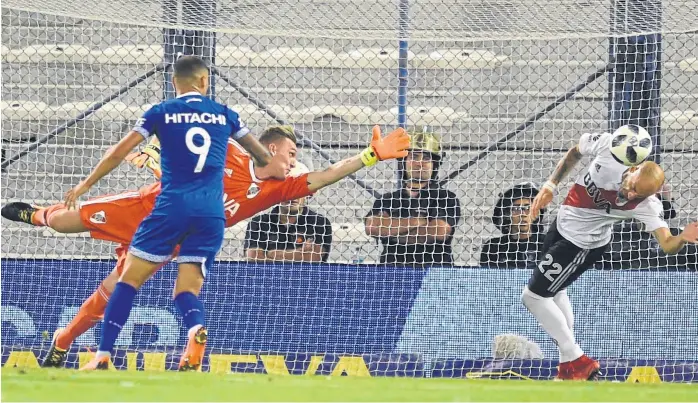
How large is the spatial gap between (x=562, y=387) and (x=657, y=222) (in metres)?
2.44

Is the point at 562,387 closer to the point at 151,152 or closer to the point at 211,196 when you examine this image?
the point at 211,196

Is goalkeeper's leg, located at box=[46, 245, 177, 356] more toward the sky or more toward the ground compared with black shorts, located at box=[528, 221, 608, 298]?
more toward the ground

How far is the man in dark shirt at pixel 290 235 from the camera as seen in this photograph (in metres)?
9.66

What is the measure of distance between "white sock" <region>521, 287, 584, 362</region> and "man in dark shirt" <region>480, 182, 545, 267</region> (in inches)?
46.3

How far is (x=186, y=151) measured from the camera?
676 centimetres

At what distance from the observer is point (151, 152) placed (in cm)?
872

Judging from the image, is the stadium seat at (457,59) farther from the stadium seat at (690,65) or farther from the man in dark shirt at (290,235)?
the man in dark shirt at (290,235)

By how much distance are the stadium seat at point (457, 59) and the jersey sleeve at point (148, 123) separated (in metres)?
4.29

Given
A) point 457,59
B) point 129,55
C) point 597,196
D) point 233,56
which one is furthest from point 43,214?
point 457,59

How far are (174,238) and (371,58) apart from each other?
4391 millimetres

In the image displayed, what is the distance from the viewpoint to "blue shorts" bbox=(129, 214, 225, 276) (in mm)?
6758

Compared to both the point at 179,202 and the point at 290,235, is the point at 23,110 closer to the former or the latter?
the point at 290,235

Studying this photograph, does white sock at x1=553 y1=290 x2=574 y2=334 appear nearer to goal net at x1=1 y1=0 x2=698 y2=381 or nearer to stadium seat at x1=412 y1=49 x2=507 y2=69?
goal net at x1=1 y1=0 x2=698 y2=381

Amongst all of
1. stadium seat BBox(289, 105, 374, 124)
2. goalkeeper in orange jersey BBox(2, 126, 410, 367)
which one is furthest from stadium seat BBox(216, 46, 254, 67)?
goalkeeper in orange jersey BBox(2, 126, 410, 367)
